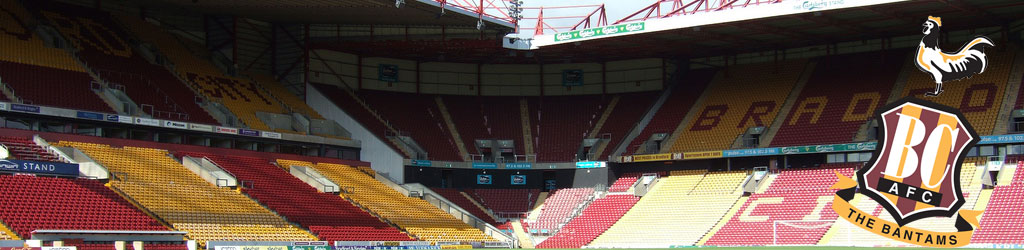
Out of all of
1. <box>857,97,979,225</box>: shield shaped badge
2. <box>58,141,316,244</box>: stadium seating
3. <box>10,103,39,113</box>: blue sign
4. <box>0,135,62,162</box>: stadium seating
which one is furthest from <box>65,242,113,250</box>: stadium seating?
<box>857,97,979,225</box>: shield shaped badge

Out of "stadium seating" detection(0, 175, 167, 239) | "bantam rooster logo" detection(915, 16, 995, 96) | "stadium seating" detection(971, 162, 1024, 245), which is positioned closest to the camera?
"bantam rooster logo" detection(915, 16, 995, 96)

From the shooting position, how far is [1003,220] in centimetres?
4756

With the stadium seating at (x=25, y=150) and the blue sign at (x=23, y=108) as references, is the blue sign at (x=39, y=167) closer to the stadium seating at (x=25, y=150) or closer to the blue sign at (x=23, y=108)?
the stadium seating at (x=25, y=150)

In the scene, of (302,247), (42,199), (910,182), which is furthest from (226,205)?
(910,182)

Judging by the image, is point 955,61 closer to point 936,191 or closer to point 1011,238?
point 936,191

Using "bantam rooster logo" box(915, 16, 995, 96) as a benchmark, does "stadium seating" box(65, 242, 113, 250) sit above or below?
below

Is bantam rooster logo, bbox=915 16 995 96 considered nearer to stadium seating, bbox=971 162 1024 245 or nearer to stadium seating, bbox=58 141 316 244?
stadium seating, bbox=971 162 1024 245

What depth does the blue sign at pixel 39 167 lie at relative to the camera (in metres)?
42.8

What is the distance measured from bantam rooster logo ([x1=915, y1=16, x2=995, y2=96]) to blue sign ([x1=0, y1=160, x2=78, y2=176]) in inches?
1320

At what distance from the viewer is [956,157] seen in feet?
82.8

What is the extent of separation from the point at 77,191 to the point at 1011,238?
38025mm

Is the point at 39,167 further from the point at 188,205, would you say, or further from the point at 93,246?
the point at 93,246

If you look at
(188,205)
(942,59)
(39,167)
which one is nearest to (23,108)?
(39,167)

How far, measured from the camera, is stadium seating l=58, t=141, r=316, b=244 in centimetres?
4544
